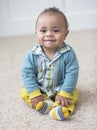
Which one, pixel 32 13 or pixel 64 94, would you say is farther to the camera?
pixel 32 13

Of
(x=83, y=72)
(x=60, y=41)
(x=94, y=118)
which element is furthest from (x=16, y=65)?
(x=94, y=118)

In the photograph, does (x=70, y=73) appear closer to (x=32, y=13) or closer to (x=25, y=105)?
(x=25, y=105)

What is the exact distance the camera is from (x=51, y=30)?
3.57 ft

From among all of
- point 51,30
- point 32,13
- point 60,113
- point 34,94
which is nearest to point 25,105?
point 34,94

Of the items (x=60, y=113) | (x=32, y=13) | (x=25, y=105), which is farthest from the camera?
(x=32, y=13)

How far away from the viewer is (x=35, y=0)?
7.22 feet

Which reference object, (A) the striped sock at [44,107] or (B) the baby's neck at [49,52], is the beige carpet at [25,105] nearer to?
(A) the striped sock at [44,107]

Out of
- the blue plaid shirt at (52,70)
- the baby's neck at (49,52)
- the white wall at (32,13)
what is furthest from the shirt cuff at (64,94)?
the white wall at (32,13)

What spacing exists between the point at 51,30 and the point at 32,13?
3.93ft

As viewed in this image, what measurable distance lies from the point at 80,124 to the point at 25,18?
1403mm

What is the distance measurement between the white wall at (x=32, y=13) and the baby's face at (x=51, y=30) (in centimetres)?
116

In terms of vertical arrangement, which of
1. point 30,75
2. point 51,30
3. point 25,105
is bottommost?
point 25,105

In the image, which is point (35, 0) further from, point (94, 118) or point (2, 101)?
point (94, 118)

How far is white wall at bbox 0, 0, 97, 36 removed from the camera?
87.1 inches
